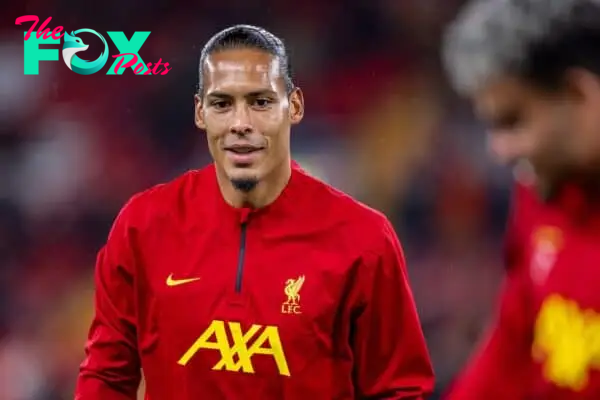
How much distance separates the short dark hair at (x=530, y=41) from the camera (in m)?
1.09

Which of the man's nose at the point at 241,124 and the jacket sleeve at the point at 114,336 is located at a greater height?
the man's nose at the point at 241,124

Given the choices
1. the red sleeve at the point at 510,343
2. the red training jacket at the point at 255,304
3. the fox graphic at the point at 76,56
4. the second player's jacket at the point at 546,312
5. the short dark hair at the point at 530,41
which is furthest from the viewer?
the fox graphic at the point at 76,56

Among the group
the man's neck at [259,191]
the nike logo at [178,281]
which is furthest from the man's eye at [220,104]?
the nike logo at [178,281]

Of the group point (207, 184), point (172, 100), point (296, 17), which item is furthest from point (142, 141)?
point (207, 184)

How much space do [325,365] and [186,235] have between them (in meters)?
0.39

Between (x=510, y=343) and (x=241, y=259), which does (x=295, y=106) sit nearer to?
(x=241, y=259)

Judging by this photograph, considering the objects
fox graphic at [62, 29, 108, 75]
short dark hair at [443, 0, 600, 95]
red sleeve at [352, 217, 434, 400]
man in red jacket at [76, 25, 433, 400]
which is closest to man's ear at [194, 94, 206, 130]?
man in red jacket at [76, 25, 433, 400]

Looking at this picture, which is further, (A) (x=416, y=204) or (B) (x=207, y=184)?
(A) (x=416, y=204)

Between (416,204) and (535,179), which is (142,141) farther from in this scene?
(535,179)

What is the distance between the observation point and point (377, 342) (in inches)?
85.0

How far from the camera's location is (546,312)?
1265mm

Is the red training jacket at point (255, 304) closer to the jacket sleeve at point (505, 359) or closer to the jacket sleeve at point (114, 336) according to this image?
the jacket sleeve at point (114, 336)

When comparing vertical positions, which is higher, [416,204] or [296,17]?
[296,17]

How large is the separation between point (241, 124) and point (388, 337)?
52cm
